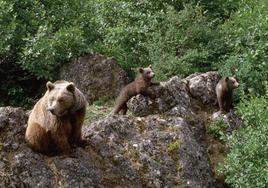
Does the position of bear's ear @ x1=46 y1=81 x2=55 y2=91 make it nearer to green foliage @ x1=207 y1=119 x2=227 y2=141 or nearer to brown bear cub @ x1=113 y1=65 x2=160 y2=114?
brown bear cub @ x1=113 y1=65 x2=160 y2=114

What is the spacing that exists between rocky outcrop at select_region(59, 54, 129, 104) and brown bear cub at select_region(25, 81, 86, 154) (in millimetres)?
6807

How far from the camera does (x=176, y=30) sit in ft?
53.1

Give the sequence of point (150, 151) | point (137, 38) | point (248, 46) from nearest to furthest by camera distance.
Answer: point (150, 151) < point (248, 46) < point (137, 38)

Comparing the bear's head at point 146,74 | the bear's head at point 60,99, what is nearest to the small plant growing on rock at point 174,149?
the bear's head at point 60,99

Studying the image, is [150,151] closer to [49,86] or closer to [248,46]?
[49,86]

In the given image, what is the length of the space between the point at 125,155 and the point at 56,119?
5.40 ft

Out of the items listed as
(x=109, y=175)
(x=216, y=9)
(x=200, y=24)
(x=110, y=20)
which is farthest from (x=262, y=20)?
(x=109, y=175)

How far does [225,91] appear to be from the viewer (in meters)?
12.5

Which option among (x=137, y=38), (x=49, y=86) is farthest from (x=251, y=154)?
(x=137, y=38)

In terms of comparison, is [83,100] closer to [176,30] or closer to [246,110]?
[246,110]

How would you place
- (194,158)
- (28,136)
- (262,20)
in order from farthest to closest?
(262,20)
(194,158)
(28,136)

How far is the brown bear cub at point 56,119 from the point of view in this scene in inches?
311

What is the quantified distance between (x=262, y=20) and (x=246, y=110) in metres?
4.85

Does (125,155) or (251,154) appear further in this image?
(251,154)
